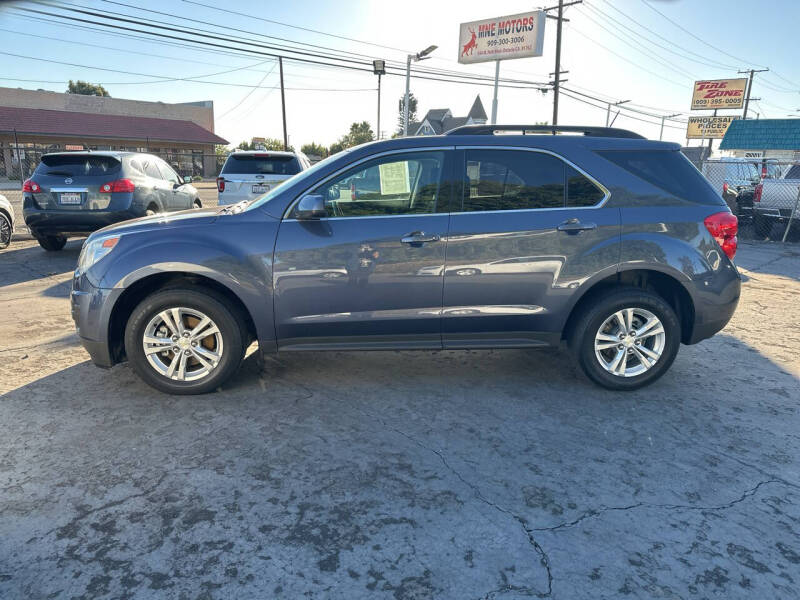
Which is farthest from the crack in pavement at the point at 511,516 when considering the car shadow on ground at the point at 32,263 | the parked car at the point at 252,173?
the parked car at the point at 252,173

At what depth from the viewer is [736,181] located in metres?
19.4

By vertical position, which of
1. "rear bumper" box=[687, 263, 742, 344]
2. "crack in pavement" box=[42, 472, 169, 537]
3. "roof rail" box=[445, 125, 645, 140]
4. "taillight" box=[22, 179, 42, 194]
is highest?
"roof rail" box=[445, 125, 645, 140]

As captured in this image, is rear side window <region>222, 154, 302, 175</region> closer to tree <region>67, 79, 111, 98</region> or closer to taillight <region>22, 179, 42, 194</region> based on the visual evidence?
taillight <region>22, 179, 42, 194</region>

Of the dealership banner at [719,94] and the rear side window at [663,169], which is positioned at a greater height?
the dealership banner at [719,94]

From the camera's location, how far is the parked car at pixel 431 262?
3.78 meters

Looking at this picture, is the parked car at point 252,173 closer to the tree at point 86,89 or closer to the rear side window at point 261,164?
the rear side window at point 261,164

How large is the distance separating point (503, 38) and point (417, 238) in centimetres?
3172

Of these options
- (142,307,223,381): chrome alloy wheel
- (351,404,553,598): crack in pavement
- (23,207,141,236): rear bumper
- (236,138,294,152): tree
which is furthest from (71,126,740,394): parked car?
(236,138,294,152): tree

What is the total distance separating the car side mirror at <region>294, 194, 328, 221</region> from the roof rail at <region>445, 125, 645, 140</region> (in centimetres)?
119

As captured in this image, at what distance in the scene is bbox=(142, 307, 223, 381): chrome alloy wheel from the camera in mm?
3834

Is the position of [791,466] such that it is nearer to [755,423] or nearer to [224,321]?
[755,423]

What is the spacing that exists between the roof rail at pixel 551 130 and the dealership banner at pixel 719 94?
6556 cm

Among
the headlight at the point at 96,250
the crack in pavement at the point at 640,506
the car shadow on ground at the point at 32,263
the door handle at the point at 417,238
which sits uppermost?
the door handle at the point at 417,238

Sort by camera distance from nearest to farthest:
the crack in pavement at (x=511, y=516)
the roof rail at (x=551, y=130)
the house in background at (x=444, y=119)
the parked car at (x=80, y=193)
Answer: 1. the crack in pavement at (x=511, y=516)
2. the roof rail at (x=551, y=130)
3. the parked car at (x=80, y=193)
4. the house in background at (x=444, y=119)
